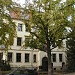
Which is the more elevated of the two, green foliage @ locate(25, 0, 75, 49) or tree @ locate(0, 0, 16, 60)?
green foliage @ locate(25, 0, 75, 49)

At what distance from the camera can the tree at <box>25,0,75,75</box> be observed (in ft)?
90.6

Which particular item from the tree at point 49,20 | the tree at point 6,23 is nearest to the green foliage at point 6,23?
the tree at point 6,23

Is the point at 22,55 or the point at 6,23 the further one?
the point at 22,55

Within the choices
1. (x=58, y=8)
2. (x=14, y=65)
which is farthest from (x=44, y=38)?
(x=14, y=65)

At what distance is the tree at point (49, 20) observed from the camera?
2761 cm

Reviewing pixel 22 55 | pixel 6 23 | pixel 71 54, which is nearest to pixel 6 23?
pixel 6 23

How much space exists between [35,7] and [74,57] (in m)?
17.2

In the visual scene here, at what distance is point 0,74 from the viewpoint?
3538 cm

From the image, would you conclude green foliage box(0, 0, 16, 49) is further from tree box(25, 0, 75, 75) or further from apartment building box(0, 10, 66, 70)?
apartment building box(0, 10, 66, 70)

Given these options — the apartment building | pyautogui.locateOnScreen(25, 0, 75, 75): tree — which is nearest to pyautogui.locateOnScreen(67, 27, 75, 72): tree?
the apartment building

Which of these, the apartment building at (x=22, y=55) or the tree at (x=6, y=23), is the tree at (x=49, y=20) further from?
the apartment building at (x=22, y=55)

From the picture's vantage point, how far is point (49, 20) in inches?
1085

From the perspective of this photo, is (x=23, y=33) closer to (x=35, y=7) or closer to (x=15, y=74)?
(x=35, y=7)

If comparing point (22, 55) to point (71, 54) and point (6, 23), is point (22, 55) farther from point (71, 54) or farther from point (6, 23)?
point (6, 23)
